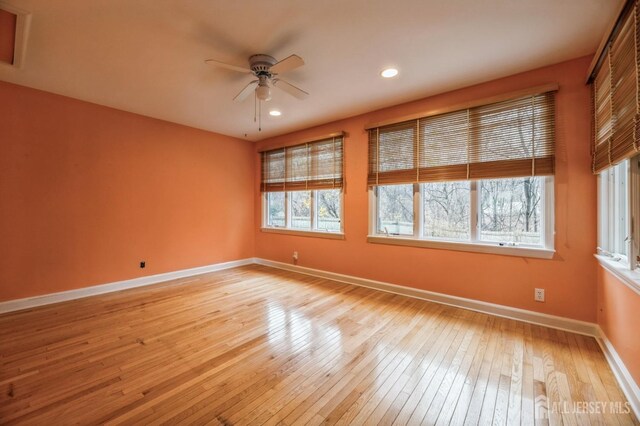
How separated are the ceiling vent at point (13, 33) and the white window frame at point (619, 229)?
451 centimetres

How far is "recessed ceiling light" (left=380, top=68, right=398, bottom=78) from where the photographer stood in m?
2.80

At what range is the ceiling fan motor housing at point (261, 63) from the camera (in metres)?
2.51

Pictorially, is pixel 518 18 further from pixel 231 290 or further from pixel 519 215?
pixel 231 290

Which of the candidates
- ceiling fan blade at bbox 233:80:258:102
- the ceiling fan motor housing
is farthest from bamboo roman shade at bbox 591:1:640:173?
ceiling fan blade at bbox 233:80:258:102

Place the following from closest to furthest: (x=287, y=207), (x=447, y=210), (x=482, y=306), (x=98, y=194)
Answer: (x=482, y=306) < (x=447, y=210) < (x=98, y=194) < (x=287, y=207)

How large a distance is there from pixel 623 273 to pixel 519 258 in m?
1.01

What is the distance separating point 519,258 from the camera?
288cm

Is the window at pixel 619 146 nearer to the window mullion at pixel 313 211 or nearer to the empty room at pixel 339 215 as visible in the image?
the empty room at pixel 339 215

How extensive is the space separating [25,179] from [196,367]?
3242 mm

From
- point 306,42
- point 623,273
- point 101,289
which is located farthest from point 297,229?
point 623,273

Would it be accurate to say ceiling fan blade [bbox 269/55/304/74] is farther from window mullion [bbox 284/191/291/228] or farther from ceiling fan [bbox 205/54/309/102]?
window mullion [bbox 284/191/291/228]

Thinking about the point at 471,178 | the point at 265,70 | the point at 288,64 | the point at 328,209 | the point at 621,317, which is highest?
the point at 265,70

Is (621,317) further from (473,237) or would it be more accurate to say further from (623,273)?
(473,237)

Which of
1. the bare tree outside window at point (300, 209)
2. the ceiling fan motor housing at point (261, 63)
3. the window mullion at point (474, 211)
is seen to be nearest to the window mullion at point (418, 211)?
the window mullion at point (474, 211)
